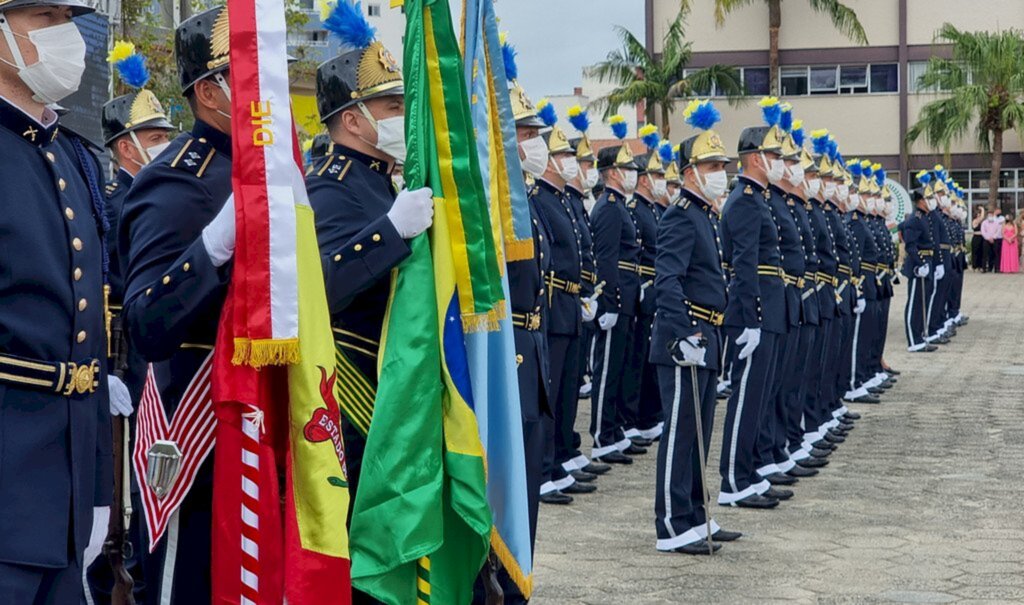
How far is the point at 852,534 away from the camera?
8.17 m

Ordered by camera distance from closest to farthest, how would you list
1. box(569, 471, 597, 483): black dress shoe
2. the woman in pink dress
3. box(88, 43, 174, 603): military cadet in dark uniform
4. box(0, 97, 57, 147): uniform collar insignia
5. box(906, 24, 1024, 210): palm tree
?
1. box(0, 97, 57, 147): uniform collar insignia
2. box(88, 43, 174, 603): military cadet in dark uniform
3. box(569, 471, 597, 483): black dress shoe
4. the woman in pink dress
5. box(906, 24, 1024, 210): palm tree

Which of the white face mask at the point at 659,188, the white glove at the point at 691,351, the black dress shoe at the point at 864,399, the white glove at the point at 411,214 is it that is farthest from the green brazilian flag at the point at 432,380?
the black dress shoe at the point at 864,399

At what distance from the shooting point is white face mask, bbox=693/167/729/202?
28.0 feet

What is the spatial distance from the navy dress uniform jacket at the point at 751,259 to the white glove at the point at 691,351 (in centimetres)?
130

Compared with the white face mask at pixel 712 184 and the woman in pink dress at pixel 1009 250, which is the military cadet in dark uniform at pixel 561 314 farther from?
the woman in pink dress at pixel 1009 250

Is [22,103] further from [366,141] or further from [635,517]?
[635,517]

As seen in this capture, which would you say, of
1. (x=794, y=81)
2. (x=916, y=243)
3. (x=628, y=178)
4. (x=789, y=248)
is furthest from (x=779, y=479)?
(x=794, y=81)

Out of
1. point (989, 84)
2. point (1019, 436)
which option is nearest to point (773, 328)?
point (1019, 436)

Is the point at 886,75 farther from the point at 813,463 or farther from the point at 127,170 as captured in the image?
the point at 127,170

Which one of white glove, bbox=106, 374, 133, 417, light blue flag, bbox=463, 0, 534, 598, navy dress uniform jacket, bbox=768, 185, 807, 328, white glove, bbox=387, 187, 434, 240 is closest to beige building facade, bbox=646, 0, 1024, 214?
navy dress uniform jacket, bbox=768, 185, 807, 328

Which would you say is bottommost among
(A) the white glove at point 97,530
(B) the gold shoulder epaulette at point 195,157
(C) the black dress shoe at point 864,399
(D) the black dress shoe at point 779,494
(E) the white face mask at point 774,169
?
(C) the black dress shoe at point 864,399

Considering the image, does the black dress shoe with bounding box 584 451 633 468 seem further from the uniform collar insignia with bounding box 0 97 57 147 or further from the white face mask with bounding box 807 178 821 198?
the uniform collar insignia with bounding box 0 97 57 147

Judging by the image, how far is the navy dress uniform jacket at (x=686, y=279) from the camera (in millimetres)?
7785

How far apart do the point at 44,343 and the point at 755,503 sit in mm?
6229
